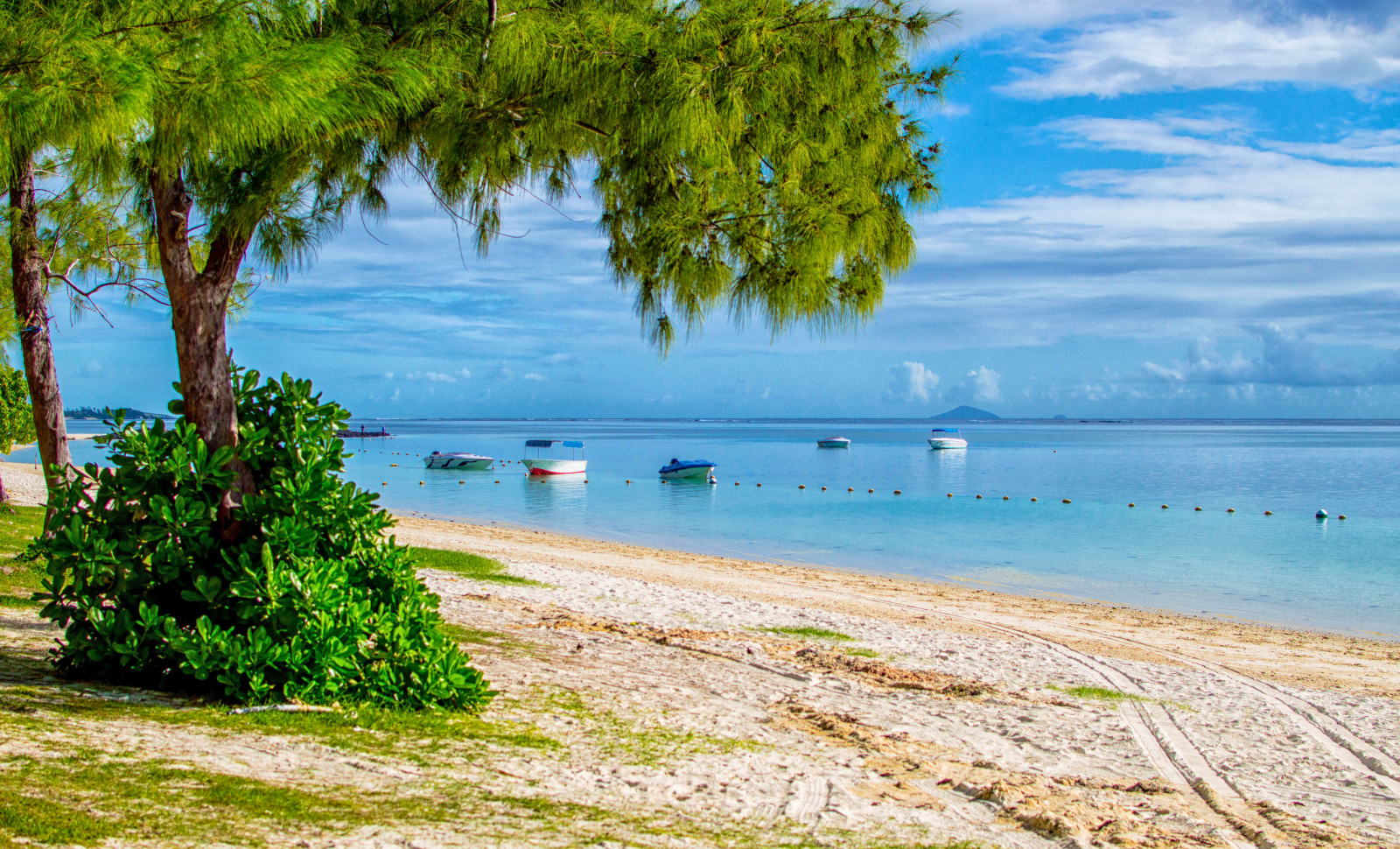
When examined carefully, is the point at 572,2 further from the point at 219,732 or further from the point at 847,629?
the point at 847,629

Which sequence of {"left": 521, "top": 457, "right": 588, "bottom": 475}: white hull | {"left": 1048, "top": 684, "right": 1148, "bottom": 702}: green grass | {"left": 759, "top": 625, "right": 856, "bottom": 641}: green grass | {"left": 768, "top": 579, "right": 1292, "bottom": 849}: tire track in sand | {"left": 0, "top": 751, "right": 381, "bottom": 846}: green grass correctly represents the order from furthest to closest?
1. {"left": 521, "top": 457, "right": 588, "bottom": 475}: white hull
2. {"left": 759, "top": 625, "right": 856, "bottom": 641}: green grass
3. {"left": 1048, "top": 684, "right": 1148, "bottom": 702}: green grass
4. {"left": 768, "top": 579, "right": 1292, "bottom": 849}: tire track in sand
5. {"left": 0, "top": 751, "right": 381, "bottom": 846}: green grass

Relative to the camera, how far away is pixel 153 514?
16.6 ft

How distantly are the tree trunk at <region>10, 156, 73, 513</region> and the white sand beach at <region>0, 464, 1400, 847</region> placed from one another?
4792 millimetres

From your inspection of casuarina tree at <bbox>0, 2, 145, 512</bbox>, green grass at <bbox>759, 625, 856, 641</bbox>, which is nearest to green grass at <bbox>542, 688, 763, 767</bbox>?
casuarina tree at <bbox>0, 2, 145, 512</bbox>

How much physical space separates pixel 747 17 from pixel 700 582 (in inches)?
523

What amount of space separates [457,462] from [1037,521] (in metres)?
39.6

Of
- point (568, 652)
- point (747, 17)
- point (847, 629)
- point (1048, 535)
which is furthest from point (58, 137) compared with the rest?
point (1048, 535)

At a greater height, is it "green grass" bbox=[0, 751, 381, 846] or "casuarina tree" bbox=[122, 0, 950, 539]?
"casuarina tree" bbox=[122, 0, 950, 539]

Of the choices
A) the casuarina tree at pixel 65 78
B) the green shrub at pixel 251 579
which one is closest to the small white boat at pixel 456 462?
the green shrub at pixel 251 579

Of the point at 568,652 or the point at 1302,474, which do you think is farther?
the point at 1302,474

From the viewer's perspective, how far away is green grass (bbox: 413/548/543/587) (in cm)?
1414

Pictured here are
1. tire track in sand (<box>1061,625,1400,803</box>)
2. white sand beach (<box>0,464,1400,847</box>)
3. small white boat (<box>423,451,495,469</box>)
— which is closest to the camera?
white sand beach (<box>0,464,1400,847</box>)

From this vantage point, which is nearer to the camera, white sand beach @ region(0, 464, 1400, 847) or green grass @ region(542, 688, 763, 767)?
white sand beach @ region(0, 464, 1400, 847)

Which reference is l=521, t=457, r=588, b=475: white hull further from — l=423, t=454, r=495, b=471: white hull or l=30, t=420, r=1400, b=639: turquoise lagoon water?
l=423, t=454, r=495, b=471: white hull
